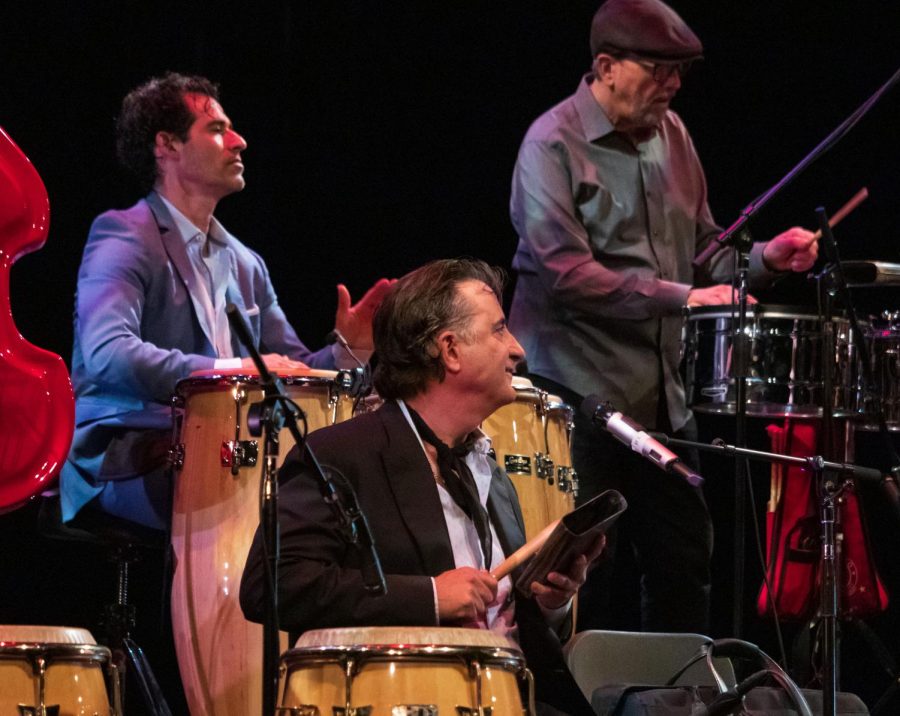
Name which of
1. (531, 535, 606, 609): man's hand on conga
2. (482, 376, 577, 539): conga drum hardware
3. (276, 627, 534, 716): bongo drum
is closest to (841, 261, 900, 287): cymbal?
(482, 376, 577, 539): conga drum hardware

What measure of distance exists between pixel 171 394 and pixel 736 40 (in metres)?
3.21

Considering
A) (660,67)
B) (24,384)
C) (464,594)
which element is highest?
(660,67)

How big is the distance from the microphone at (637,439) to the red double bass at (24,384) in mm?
1159

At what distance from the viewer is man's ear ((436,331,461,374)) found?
3.12 m

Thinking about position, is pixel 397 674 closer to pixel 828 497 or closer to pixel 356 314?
pixel 828 497

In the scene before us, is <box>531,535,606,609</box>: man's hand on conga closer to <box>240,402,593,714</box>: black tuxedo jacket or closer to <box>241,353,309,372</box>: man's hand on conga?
<box>240,402,593,714</box>: black tuxedo jacket

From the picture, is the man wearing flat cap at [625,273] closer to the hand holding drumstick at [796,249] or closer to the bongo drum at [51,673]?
the hand holding drumstick at [796,249]

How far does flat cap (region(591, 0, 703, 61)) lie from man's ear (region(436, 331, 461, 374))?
5.78 feet

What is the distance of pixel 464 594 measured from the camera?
267 centimetres

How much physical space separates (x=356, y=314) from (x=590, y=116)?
3.35 ft

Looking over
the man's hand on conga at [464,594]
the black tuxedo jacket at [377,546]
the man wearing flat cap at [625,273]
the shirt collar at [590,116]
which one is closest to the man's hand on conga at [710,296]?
the man wearing flat cap at [625,273]

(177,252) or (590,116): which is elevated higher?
(590,116)

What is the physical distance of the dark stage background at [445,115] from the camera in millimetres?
5500

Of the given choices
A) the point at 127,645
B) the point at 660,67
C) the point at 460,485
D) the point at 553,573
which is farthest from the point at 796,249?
the point at 127,645
